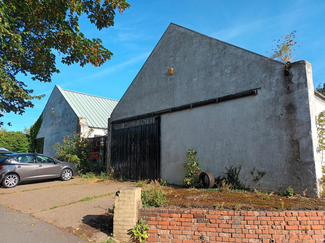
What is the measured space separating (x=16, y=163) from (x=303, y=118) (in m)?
11.0

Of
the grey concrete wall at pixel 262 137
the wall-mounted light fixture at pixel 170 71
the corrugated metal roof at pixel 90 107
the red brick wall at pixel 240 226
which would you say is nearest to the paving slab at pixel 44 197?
the grey concrete wall at pixel 262 137

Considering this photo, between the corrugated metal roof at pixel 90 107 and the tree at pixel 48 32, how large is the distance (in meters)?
6.56

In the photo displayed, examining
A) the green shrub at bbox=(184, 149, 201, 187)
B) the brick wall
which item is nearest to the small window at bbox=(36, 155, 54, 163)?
the green shrub at bbox=(184, 149, 201, 187)

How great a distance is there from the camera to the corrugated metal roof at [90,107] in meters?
Result: 16.6

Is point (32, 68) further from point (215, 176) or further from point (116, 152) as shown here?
point (215, 176)

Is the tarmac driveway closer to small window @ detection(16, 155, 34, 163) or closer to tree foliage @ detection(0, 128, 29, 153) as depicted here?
small window @ detection(16, 155, 34, 163)

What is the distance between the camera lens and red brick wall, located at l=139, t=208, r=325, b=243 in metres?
3.81

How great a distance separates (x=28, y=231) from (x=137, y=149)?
6.30 m

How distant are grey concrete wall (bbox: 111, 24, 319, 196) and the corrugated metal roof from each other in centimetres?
702

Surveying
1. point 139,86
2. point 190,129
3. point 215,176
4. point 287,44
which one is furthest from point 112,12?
point 215,176

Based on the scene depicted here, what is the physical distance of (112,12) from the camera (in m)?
8.84

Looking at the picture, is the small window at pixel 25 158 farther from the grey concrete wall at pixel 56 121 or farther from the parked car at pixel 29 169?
the grey concrete wall at pixel 56 121

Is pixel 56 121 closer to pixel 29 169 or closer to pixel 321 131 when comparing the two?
pixel 29 169

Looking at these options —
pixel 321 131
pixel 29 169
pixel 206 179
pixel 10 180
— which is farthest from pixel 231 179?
pixel 10 180
